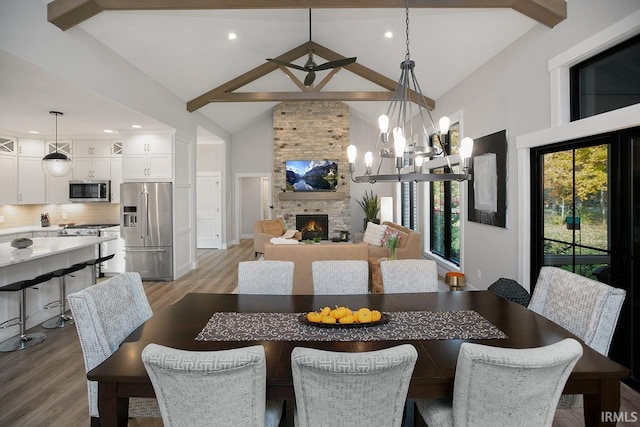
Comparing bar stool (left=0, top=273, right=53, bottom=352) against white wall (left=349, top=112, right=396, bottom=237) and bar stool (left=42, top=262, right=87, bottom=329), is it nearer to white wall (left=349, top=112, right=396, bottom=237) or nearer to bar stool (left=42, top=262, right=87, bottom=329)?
bar stool (left=42, top=262, right=87, bottom=329)

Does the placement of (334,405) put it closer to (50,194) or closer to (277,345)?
(277,345)

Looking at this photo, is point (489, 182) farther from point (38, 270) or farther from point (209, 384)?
point (38, 270)

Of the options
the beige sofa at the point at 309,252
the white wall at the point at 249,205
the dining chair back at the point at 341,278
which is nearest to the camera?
the dining chair back at the point at 341,278

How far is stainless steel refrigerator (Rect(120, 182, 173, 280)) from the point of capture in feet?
20.4

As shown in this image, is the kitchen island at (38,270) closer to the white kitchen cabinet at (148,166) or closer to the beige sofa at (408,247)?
the white kitchen cabinet at (148,166)

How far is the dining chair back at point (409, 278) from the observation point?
283 cm

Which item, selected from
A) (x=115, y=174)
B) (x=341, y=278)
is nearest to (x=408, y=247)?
(x=341, y=278)

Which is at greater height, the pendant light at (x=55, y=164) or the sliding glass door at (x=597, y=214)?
the pendant light at (x=55, y=164)

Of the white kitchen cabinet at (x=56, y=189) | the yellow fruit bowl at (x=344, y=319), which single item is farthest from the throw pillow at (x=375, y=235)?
the white kitchen cabinet at (x=56, y=189)

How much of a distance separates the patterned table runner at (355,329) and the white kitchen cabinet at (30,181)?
609 cm

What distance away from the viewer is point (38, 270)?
13.5 ft

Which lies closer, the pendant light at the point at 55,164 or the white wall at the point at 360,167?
the pendant light at the point at 55,164

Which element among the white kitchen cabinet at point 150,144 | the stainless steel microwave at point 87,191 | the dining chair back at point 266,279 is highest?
the white kitchen cabinet at point 150,144

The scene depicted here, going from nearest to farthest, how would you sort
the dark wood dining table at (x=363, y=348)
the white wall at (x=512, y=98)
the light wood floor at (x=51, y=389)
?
the dark wood dining table at (x=363, y=348), the light wood floor at (x=51, y=389), the white wall at (x=512, y=98)
